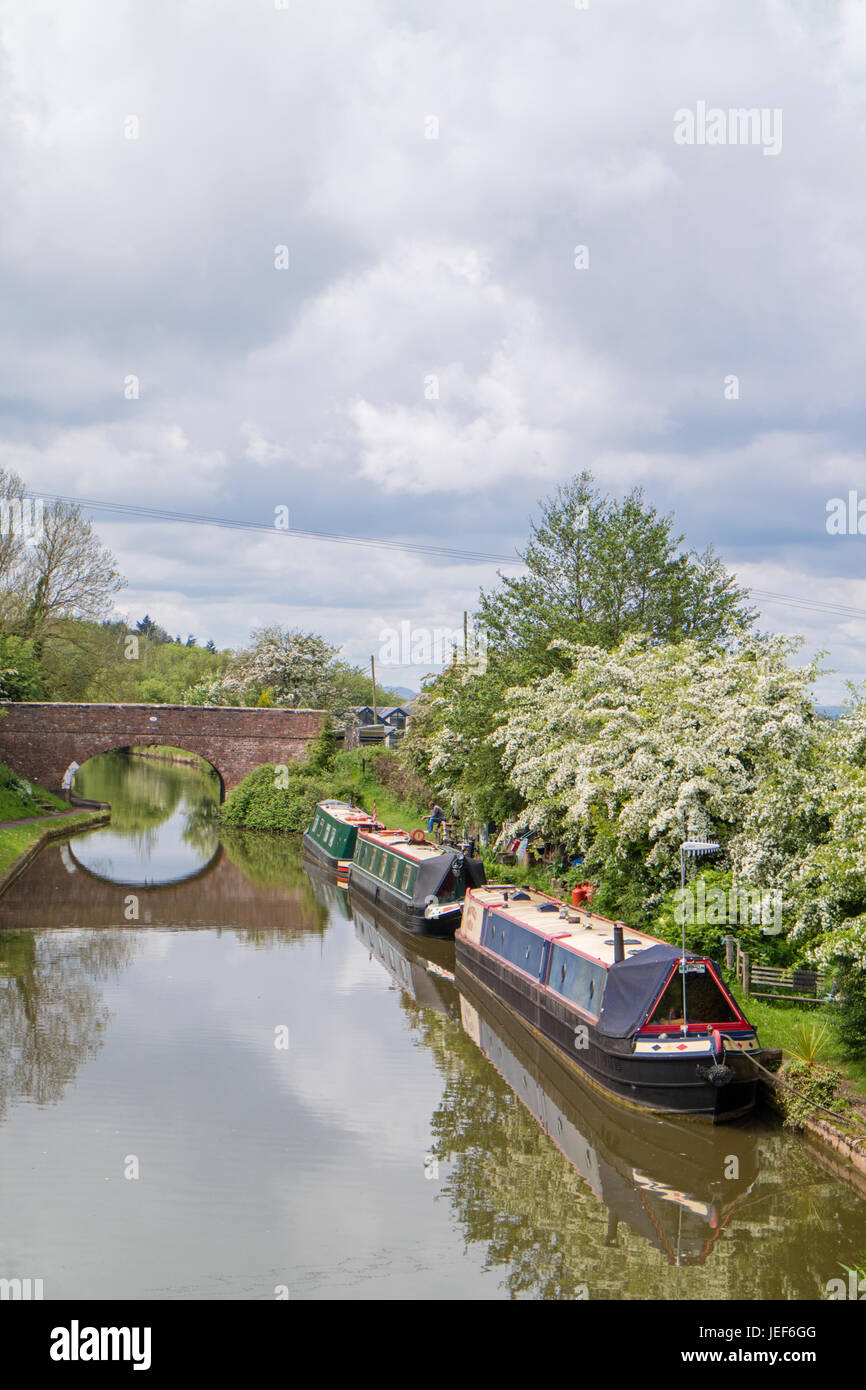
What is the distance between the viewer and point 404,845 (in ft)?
77.1

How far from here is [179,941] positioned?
65.8 feet

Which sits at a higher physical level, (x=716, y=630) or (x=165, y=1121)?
(x=716, y=630)

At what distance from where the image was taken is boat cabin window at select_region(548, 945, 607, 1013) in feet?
38.5

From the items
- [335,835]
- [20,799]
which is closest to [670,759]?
[335,835]

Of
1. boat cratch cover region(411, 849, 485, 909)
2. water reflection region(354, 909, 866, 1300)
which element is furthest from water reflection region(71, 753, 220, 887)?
water reflection region(354, 909, 866, 1300)

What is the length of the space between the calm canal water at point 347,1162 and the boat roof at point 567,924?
59.2 inches

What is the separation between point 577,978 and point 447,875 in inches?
316

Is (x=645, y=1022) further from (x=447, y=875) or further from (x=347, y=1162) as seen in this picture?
(x=447, y=875)

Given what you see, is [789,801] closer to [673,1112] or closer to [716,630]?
[673,1112]

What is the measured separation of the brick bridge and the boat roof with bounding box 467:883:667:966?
21.8 metres

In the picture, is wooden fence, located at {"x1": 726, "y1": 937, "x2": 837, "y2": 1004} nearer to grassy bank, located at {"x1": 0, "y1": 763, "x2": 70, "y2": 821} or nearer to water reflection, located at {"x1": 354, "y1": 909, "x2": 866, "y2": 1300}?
water reflection, located at {"x1": 354, "y1": 909, "x2": 866, "y2": 1300}

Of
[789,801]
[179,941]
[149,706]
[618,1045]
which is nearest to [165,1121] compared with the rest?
[618,1045]

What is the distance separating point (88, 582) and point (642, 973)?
120ft

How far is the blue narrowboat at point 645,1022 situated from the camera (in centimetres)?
1015
